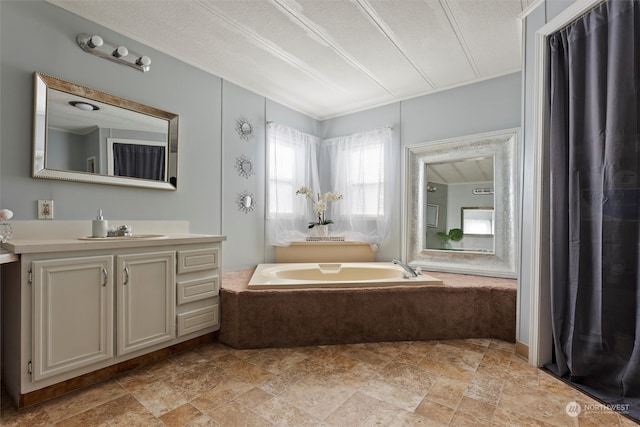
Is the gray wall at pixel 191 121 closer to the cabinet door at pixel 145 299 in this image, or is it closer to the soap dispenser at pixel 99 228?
the soap dispenser at pixel 99 228

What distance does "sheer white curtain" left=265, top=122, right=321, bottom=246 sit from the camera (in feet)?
11.6

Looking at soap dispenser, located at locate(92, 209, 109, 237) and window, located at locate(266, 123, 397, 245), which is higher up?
window, located at locate(266, 123, 397, 245)

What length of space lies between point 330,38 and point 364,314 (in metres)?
2.16

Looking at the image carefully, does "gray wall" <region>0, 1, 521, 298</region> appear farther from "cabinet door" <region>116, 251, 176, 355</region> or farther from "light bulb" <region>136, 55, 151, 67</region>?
"cabinet door" <region>116, 251, 176, 355</region>

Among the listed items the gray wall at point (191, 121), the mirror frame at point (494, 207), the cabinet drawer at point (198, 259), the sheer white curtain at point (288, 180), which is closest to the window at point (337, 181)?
the sheer white curtain at point (288, 180)

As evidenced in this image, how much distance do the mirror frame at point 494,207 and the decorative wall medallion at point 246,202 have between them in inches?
65.4

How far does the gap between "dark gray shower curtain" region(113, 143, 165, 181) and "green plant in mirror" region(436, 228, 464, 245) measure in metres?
2.70

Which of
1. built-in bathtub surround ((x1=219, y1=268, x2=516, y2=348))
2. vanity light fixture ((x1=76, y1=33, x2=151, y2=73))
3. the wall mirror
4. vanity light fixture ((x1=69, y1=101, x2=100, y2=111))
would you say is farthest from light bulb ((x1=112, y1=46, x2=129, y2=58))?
built-in bathtub surround ((x1=219, y1=268, x2=516, y2=348))

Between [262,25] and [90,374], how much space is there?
250 centimetres

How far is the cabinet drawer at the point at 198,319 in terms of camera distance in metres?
2.26

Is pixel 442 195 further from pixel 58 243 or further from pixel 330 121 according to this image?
pixel 58 243

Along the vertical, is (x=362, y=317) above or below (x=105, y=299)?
below

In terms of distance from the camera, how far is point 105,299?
6.08ft

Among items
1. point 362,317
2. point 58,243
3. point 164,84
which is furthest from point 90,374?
point 164,84
